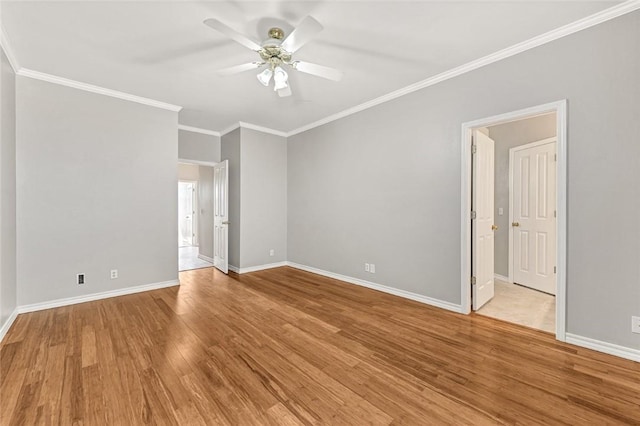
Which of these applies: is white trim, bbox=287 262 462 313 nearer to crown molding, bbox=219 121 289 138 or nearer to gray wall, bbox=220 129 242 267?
gray wall, bbox=220 129 242 267

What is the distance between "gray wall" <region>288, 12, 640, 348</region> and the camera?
6.88 ft

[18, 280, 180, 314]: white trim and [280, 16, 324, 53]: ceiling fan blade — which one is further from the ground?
[280, 16, 324, 53]: ceiling fan blade

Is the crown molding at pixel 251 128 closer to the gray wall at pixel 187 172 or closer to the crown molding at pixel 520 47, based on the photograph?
the crown molding at pixel 520 47

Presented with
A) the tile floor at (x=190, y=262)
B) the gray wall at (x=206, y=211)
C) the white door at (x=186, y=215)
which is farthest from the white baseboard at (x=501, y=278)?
the white door at (x=186, y=215)

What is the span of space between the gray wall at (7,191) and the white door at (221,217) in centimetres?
257

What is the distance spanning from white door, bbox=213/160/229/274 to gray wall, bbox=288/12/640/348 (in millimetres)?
1278

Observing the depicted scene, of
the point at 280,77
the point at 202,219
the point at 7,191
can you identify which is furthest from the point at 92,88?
the point at 202,219

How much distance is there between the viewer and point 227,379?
1865mm

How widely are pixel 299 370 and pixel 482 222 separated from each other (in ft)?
8.58

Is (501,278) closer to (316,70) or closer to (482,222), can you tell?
(482,222)

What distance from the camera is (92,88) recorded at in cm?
342

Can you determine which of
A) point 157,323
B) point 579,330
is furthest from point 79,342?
point 579,330

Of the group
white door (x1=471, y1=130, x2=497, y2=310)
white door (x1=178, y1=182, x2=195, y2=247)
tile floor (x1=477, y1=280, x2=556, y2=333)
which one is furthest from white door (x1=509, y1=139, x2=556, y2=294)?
white door (x1=178, y1=182, x2=195, y2=247)

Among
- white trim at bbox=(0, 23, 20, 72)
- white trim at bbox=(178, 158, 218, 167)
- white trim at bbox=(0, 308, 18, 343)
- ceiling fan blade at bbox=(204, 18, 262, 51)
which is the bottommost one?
white trim at bbox=(0, 308, 18, 343)
